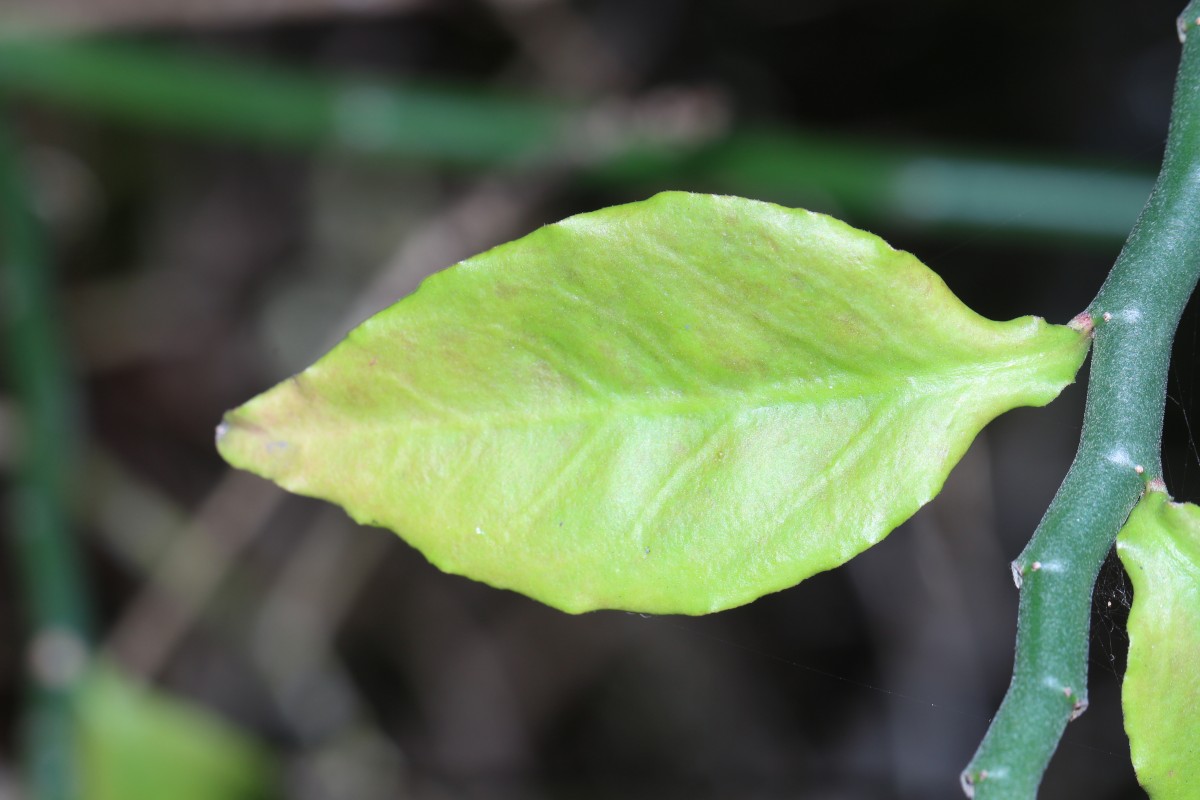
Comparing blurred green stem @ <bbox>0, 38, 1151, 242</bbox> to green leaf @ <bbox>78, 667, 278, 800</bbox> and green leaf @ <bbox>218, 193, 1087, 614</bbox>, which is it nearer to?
green leaf @ <bbox>78, 667, 278, 800</bbox>

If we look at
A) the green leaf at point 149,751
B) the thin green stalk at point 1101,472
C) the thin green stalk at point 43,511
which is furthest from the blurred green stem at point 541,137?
the thin green stalk at point 1101,472

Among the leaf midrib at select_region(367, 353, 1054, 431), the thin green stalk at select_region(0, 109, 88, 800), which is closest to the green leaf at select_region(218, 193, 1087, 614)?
the leaf midrib at select_region(367, 353, 1054, 431)

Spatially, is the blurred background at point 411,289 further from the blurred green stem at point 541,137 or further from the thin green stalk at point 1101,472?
the thin green stalk at point 1101,472

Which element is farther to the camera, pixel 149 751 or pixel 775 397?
pixel 149 751

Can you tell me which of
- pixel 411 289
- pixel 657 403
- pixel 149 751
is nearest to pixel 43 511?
pixel 149 751

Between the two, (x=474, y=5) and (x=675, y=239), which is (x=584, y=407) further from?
(x=474, y=5)

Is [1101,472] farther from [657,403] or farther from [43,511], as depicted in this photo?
[43,511]
